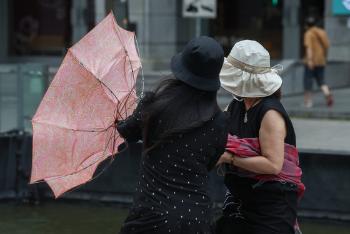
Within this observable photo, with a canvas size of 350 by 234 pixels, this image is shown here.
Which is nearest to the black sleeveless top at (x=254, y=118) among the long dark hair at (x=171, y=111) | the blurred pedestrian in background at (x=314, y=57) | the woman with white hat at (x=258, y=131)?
the woman with white hat at (x=258, y=131)

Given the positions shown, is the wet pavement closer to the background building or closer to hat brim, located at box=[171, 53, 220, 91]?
hat brim, located at box=[171, 53, 220, 91]

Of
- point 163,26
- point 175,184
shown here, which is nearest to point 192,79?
point 175,184

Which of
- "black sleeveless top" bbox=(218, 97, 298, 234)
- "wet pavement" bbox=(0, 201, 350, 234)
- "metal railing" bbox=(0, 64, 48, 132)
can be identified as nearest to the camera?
"black sleeveless top" bbox=(218, 97, 298, 234)

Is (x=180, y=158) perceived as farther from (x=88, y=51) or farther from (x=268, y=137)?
(x=88, y=51)

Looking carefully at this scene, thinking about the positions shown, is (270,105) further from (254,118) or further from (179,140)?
(179,140)

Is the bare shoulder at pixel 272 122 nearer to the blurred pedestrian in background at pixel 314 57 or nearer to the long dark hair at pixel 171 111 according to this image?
the long dark hair at pixel 171 111

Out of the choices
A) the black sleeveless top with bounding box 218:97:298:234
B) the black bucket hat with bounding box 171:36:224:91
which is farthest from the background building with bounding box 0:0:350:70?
the black bucket hat with bounding box 171:36:224:91

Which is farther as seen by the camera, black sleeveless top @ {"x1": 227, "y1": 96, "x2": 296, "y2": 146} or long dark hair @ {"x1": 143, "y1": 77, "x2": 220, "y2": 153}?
black sleeveless top @ {"x1": 227, "y1": 96, "x2": 296, "y2": 146}

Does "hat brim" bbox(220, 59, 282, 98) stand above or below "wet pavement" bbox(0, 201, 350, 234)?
above

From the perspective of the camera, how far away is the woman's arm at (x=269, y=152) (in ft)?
13.2

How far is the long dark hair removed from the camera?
11.8 ft

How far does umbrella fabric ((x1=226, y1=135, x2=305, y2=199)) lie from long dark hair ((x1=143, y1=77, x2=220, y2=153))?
0.45 meters

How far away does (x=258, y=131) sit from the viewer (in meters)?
4.12

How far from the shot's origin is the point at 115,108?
13.2 feet
